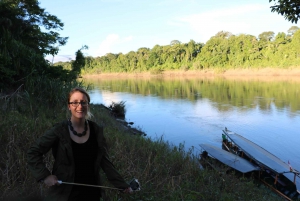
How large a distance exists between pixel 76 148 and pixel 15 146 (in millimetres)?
3045

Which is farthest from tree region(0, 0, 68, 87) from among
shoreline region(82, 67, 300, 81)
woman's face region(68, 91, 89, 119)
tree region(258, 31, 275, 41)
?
tree region(258, 31, 275, 41)

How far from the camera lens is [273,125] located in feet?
51.8

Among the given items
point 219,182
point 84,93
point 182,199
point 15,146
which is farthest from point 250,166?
point 84,93

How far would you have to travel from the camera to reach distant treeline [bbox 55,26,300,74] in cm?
5553

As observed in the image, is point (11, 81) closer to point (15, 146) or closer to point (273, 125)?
point (15, 146)

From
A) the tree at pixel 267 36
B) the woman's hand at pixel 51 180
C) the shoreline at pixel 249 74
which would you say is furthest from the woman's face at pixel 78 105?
the tree at pixel 267 36

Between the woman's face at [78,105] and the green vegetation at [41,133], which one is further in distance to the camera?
the green vegetation at [41,133]

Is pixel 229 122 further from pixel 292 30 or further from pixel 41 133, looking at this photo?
pixel 292 30

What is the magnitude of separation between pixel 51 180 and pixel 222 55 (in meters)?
70.4

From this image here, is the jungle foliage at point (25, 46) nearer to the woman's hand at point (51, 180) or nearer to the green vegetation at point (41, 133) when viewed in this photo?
the green vegetation at point (41, 133)

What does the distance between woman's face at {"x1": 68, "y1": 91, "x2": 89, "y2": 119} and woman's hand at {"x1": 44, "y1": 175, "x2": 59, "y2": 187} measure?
0.48m

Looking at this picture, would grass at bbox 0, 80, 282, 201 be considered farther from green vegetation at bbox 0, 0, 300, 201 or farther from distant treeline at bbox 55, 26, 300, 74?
distant treeline at bbox 55, 26, 300, 74

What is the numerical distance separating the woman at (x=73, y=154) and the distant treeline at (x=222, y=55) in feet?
164

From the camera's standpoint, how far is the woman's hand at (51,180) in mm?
1945
